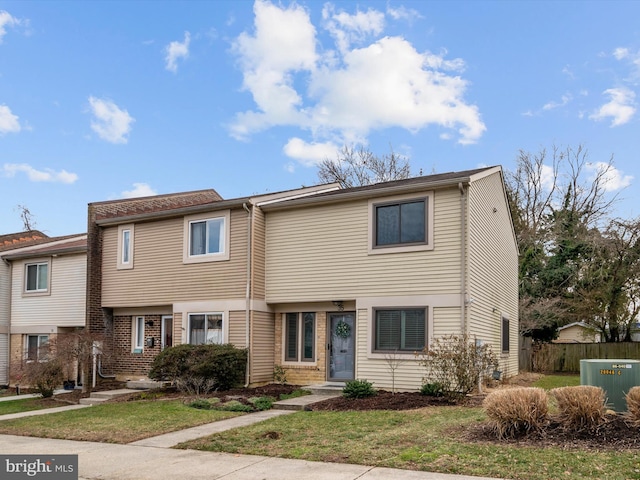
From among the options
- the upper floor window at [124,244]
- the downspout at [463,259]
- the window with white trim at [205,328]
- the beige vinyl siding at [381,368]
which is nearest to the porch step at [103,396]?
the window with white trim at [205,328]

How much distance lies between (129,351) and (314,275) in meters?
7.39

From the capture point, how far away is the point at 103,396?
16531 mm

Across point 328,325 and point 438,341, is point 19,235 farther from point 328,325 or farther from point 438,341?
point 438,341

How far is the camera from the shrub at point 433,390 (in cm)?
1335

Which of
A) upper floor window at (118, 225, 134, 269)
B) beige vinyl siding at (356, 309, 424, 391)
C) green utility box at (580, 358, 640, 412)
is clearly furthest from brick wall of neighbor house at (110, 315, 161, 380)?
green utility box at (580, 358, 640, 412)

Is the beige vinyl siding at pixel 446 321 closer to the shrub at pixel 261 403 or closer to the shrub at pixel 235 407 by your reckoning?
the shrub at pixel 261 403

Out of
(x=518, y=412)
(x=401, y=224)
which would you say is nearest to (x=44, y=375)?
(x=401, y=224)

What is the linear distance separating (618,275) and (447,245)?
1784 cm

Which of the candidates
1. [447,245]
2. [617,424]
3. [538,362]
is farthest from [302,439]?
[538,362]

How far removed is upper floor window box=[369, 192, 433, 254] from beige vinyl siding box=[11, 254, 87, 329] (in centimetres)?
1118

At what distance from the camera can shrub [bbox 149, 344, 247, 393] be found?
15.4 metres

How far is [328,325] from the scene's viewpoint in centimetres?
1669

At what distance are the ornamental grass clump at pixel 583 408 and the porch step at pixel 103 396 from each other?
39.6ft

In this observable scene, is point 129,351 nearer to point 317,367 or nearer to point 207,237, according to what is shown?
point 207,237
